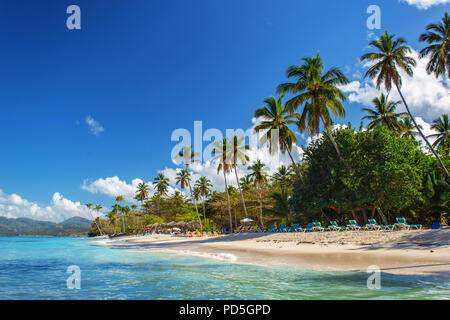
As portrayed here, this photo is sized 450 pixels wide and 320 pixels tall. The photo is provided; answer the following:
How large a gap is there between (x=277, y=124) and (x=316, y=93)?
17.2ft

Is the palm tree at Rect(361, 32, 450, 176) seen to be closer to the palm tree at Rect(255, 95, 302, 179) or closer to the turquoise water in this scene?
the palm tree at Rect(255, 95, 302, 179)

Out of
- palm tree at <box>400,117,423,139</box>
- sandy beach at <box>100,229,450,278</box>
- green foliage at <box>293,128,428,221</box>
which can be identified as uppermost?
palm tree at <box>400,117,423,139</box>

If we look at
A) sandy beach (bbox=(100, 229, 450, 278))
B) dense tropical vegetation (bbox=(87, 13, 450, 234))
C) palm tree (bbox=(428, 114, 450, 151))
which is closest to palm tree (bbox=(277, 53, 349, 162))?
dense tropical vegetation (bbox=(87, 13, 450, 234))

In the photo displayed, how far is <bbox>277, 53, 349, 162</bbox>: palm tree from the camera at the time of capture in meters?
23.2

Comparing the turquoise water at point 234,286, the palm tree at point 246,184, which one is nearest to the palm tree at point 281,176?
the palm tree at point 246,184

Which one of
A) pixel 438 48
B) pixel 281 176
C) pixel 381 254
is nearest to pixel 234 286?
pixel 381 254

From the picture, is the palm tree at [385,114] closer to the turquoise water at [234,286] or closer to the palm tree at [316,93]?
the palm tree at [316,93]

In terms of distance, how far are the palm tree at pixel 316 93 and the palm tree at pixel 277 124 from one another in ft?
10.2

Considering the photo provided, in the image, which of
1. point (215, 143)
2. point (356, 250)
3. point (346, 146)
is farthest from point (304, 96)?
point (215, 143)

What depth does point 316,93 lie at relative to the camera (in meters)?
23.5

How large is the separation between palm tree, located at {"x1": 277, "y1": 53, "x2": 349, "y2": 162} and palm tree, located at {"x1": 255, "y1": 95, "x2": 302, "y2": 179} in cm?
312

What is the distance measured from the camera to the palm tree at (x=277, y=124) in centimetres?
2709

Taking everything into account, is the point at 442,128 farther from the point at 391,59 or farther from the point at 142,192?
the point at 142,192
